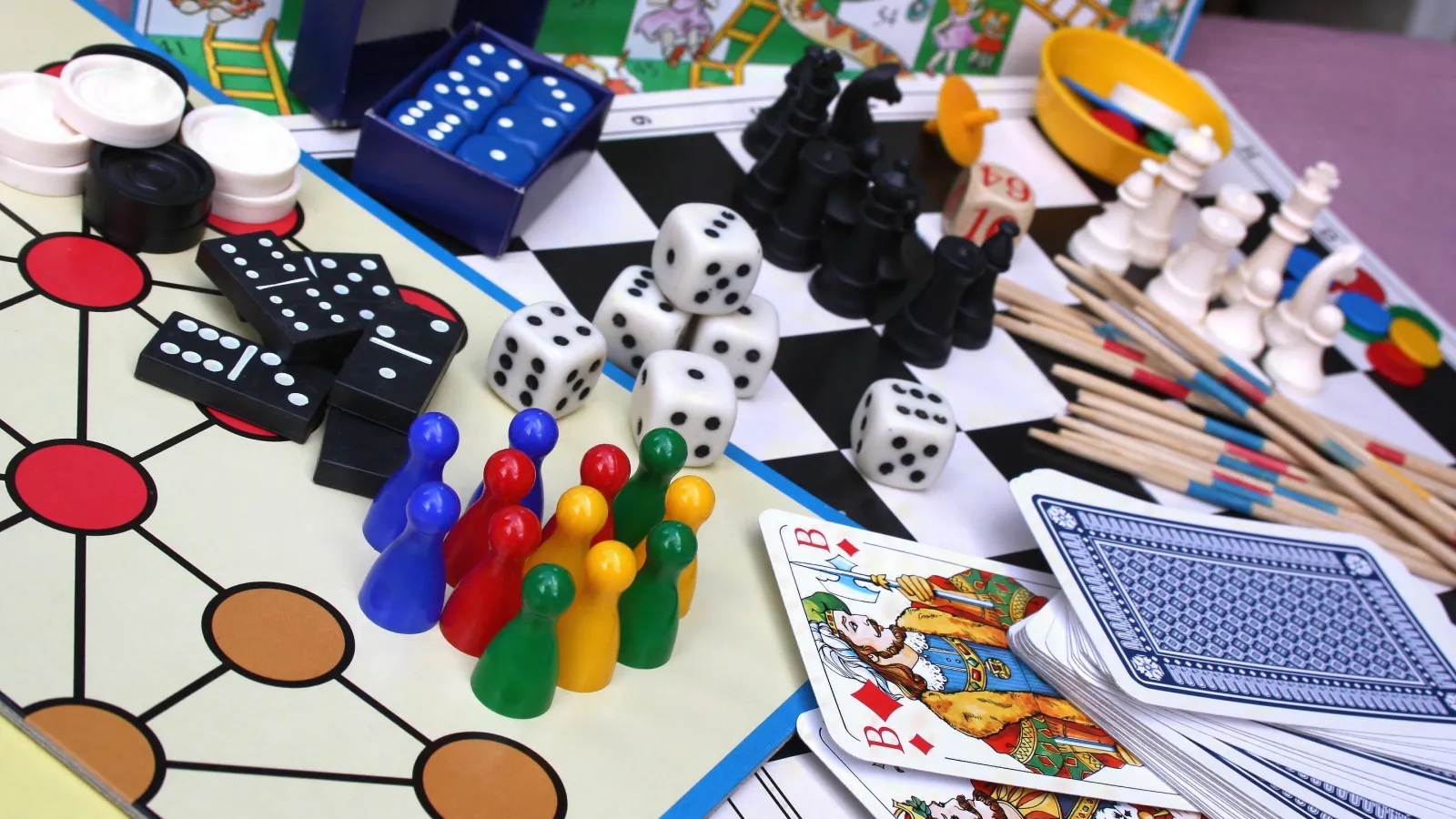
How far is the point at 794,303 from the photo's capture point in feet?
5.16

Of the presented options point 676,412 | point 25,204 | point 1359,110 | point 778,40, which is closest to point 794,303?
point 676,412

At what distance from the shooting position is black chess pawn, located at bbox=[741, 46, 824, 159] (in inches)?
65.4

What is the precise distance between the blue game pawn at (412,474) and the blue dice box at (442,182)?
1.31ft

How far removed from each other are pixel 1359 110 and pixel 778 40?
1.21 metres

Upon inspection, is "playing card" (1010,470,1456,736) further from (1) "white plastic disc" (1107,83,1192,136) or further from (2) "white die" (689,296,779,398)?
Answer: (1) "white plastic disc" (1107,83,1192,136)

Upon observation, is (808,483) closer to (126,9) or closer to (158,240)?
(158,240)

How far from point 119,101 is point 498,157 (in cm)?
38

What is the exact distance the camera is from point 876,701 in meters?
1.08

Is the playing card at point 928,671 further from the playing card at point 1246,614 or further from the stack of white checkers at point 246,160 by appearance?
the stack of white checkers at point 246,160

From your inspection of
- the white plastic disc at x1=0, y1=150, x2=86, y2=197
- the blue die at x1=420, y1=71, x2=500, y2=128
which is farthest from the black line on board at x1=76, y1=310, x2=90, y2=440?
the blue die at x1=420, y1=71, x2=500, y2=128

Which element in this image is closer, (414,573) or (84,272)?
(414,573)

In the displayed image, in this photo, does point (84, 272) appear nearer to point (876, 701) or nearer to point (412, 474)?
point (412, 474)

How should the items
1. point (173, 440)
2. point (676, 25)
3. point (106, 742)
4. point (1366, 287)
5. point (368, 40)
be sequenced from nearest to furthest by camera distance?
point (106, 742), point (173, 440), point (368, 40), point (676, 25), point (1366, 287)

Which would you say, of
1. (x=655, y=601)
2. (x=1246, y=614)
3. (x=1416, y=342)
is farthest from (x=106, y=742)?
(x=1416, y=342)
